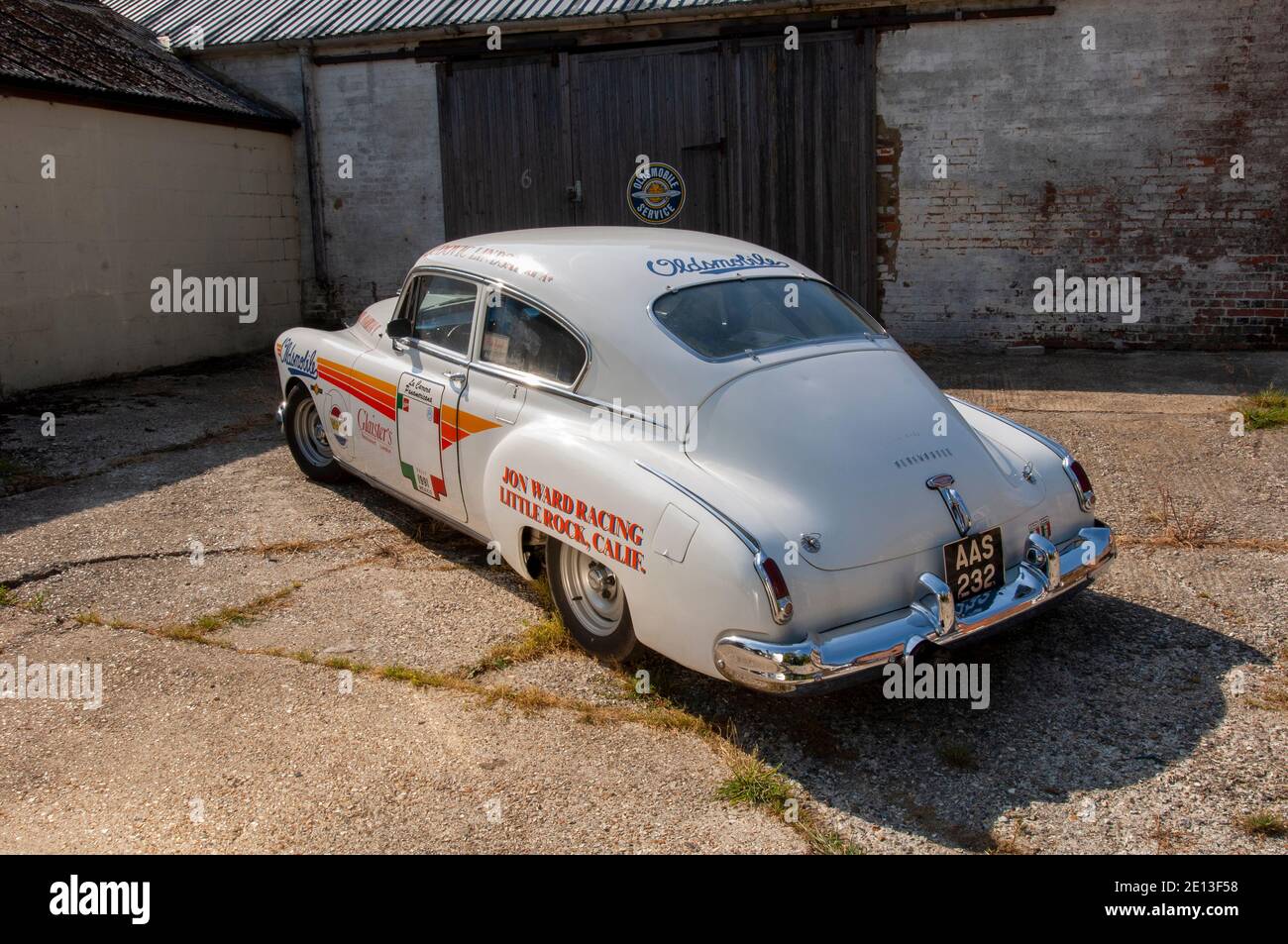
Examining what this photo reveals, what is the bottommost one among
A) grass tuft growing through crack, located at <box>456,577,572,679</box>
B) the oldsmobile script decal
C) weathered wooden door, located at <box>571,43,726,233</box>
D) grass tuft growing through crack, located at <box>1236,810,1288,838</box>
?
grass tuft growing through crack, located at <box>1236,810,1288,838</box>

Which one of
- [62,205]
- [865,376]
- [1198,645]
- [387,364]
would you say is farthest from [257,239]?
[1198,645]

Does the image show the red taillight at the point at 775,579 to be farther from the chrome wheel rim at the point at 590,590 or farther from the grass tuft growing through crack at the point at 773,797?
the chrome wheel rim at the point at 590,590

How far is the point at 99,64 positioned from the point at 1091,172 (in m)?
9.57

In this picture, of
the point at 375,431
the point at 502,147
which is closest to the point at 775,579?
the point at 375,431

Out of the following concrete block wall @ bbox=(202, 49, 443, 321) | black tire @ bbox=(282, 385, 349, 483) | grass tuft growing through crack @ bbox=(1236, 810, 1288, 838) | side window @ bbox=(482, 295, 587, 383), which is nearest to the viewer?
grass tuft growing through crack @ bbox=(1236, 810, 1288, 838)

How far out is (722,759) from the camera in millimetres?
3811

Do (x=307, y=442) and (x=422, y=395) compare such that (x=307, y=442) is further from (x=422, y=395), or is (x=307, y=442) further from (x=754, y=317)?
(x=754, y=317)

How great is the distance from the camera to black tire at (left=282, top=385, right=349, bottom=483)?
22.4ft

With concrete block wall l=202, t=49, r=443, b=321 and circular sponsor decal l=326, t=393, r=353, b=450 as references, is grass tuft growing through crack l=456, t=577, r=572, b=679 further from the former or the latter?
concrete block wall l=202, t=49, r=443, b=321

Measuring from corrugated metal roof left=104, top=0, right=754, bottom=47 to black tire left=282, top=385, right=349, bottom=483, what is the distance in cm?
597

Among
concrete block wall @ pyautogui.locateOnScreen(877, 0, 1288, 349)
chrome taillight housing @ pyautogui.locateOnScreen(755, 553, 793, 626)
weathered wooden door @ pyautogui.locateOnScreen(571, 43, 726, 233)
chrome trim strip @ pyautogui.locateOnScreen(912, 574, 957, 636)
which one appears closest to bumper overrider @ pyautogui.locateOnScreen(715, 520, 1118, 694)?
chrome trim strip @ pyautogui.locateOnScreen(912, 574, 957, 636)

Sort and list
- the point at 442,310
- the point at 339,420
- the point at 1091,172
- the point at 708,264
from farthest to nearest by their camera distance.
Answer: the point at 1091,172 < the point at 339,420 < the point at 442,310 < the point at 708,264

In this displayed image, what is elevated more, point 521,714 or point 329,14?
point 329,14

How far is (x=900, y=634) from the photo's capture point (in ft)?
12.1
